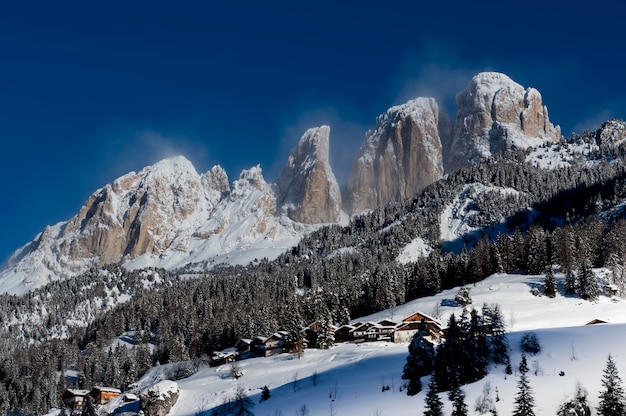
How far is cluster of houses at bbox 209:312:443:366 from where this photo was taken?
116875 millimetres

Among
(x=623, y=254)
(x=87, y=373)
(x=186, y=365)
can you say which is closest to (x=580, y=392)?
(x=623, y=254)

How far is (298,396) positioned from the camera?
82375mm

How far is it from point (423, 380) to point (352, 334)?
51.9 meters

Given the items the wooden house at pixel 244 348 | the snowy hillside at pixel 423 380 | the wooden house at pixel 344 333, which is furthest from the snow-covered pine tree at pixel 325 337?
the wooden house at pixel 244 348

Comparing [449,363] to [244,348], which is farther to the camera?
[244,348]

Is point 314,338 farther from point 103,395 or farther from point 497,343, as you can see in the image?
point 497,343

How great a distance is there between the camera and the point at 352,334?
4948 inches

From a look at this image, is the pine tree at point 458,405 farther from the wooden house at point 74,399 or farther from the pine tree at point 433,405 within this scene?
the wooden house at point 74,399

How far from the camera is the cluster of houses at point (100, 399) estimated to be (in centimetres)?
10808

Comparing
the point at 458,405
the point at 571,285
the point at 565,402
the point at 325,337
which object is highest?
the point at 571,285

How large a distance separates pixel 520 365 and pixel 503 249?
92.8 m

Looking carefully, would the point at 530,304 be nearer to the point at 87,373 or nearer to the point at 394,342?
the point at 394,342

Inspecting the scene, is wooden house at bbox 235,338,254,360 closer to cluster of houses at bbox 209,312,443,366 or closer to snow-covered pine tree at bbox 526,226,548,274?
cluster of houses at bbox 209,312,443,366

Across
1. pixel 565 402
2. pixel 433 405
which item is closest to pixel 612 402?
pixel 565 402
